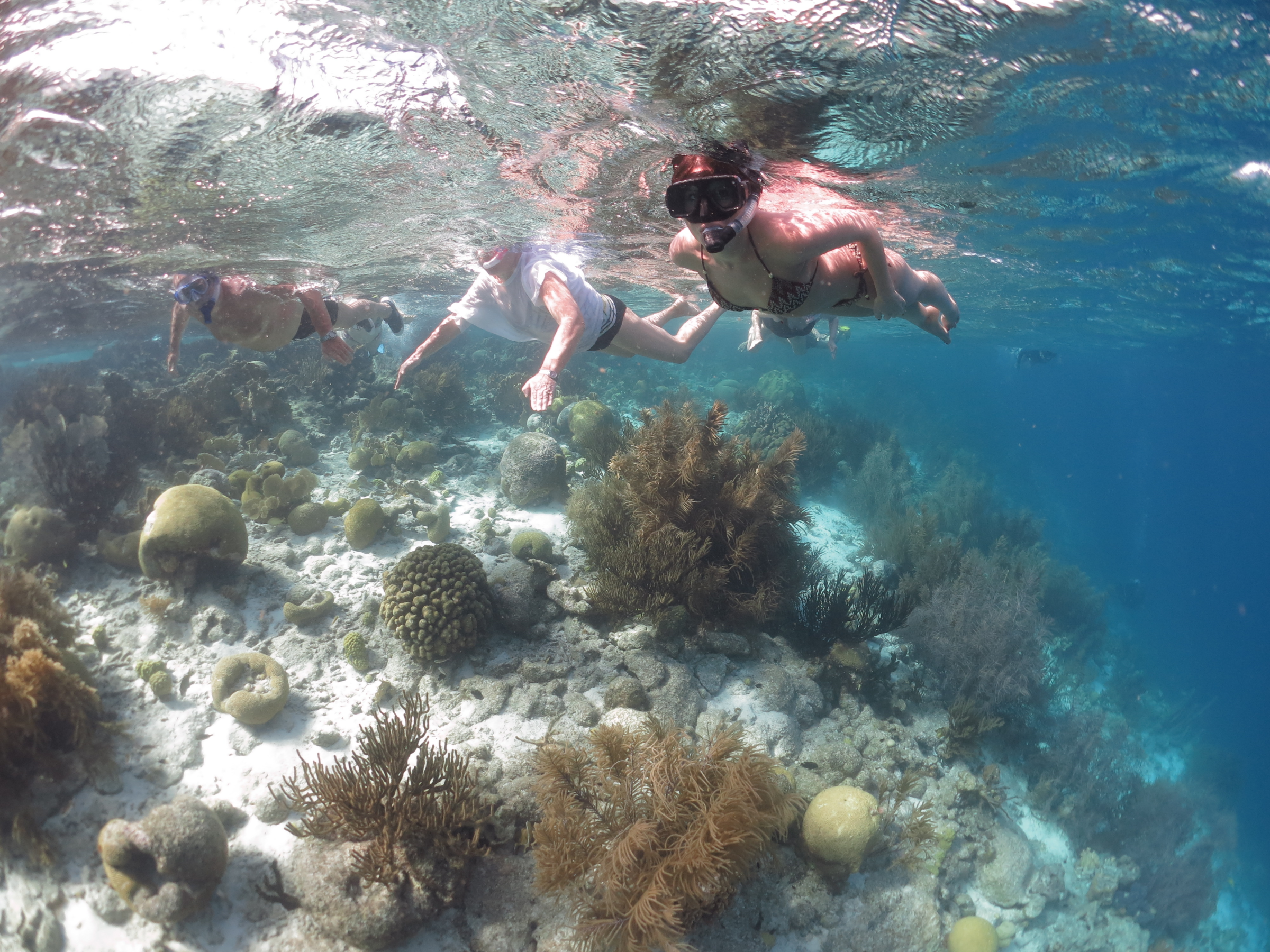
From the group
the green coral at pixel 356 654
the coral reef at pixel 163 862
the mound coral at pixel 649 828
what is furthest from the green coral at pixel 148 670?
the mound coral at pixel 649 828

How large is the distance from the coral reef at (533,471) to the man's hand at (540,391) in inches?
167

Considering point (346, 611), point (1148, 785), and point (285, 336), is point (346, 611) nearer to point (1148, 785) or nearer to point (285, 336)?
point (285, 336)

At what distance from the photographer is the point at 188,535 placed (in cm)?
537

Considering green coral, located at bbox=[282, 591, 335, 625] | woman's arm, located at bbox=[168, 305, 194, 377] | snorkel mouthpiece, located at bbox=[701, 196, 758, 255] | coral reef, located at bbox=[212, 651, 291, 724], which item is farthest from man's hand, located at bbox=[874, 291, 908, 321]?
woman's arm, located at bbox=[168, 305, 194, 377]

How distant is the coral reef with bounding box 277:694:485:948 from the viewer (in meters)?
3.12

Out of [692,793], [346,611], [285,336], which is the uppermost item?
[285,336]

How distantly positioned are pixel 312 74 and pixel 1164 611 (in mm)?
49191

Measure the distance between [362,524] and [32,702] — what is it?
11.1ft

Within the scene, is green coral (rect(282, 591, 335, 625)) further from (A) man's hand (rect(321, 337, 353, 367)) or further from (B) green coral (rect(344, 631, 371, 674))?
(A) man's hand (rect(321, 337, 353, 367))

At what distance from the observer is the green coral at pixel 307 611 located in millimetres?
5395

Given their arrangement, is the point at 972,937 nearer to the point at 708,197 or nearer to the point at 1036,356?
the point at 708,197

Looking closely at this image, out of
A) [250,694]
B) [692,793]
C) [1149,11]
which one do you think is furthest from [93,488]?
[1149,11]

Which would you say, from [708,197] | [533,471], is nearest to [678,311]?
[533,471]

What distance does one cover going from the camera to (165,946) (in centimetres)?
314
